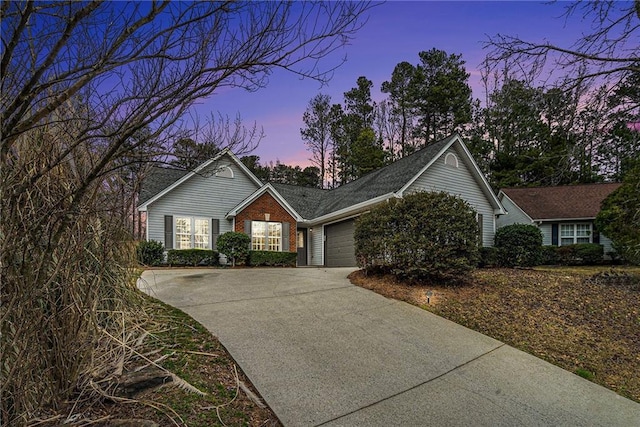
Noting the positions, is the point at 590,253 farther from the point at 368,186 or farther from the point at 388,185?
the point at 368,186

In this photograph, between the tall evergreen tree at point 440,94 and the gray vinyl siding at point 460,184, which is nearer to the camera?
the gray vinyl siding at point 460,184

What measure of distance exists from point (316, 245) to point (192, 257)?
6333 mm

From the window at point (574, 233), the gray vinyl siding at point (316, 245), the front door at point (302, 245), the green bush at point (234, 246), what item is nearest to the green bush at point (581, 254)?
the window at point (574, 233)

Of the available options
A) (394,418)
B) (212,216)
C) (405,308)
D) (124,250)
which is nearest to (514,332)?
(405,308)

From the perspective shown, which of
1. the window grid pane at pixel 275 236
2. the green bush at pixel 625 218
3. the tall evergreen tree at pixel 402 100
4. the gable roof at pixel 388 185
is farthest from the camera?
the tall evergreen tree at pixel 402 100

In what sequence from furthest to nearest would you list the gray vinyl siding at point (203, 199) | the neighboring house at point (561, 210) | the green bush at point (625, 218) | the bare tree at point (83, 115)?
the neighboring house at point (561, 210) → the gray vinyl siding at point (203, 199) → the green bush at point (625, 218) → the bare tree at point (83, 115)

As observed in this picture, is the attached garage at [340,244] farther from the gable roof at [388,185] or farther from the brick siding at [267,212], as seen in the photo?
the brick siding at [267,212]

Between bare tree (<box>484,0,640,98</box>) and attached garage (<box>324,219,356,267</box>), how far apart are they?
8.90m

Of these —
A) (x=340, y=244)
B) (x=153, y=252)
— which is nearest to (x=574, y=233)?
(x=340, y=244)

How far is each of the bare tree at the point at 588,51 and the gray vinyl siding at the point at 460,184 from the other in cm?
726

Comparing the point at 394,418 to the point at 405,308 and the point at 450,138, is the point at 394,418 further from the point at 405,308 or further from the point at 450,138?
the point at 450,138

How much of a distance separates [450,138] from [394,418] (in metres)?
13.4

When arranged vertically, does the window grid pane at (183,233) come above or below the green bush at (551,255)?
above

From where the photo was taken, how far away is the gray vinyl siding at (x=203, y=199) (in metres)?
14.7
